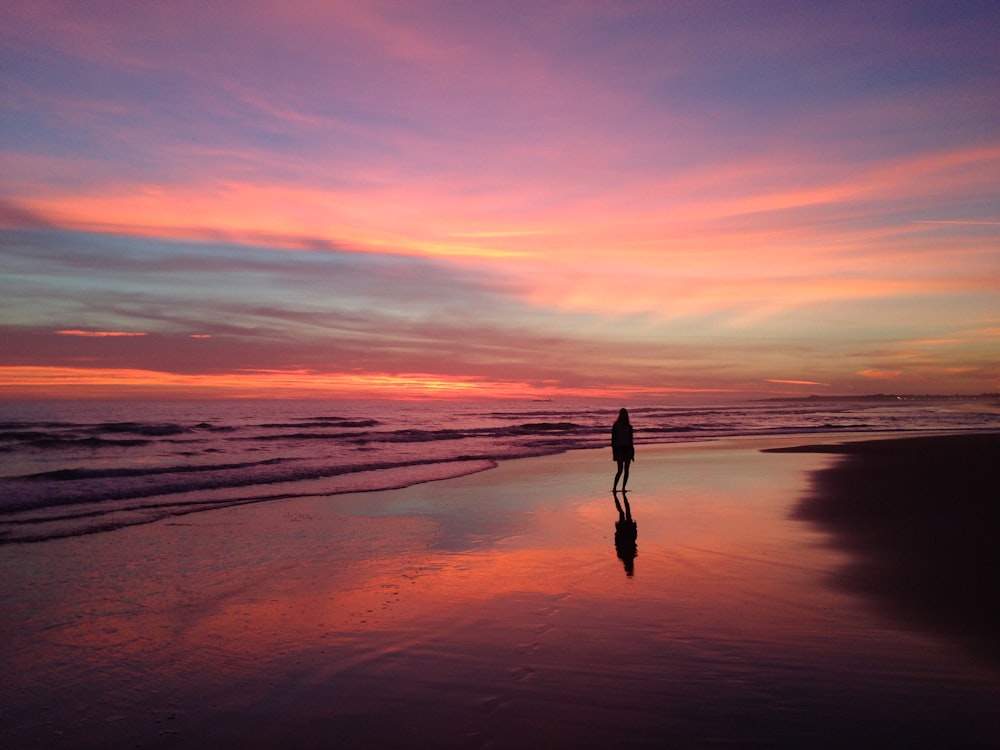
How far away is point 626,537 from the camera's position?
12.3 metres

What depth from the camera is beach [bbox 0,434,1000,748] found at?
17.1ft

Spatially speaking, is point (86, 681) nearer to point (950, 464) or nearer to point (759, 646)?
point (759, 646)

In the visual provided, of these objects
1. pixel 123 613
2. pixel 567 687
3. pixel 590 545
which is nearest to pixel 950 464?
pixel 590 545

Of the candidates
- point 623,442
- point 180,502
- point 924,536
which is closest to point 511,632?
point 924,536

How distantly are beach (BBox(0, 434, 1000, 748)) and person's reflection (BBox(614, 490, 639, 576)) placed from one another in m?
0.08

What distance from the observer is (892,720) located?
513cm

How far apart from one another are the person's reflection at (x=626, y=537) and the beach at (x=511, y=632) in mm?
85

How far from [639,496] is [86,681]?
13583 mm

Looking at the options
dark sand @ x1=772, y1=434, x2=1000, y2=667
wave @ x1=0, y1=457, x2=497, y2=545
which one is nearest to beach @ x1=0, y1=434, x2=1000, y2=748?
dark sand @ x1=772, y1=434, x2=1000, y2=667

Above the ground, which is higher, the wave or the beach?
the beach

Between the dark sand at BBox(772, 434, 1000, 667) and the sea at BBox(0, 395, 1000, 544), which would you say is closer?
the dark sand at BBox(772, 434, 1000, 667)

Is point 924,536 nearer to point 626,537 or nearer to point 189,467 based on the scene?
point 626,537

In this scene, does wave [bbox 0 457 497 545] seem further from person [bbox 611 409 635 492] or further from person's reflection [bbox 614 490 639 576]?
person's reflection [bbox 614 490 639 576]

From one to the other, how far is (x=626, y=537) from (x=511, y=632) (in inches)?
216
